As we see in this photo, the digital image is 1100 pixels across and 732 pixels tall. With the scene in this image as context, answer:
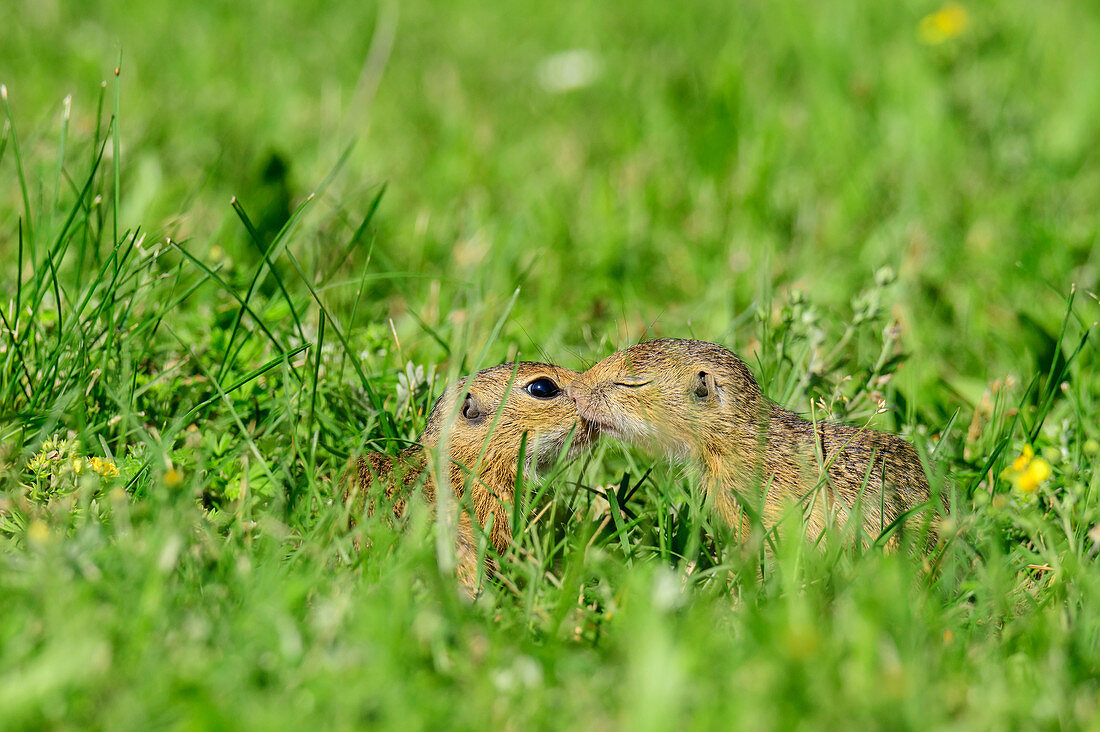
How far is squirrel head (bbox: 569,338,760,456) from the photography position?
149 inches

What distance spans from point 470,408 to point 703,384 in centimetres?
84

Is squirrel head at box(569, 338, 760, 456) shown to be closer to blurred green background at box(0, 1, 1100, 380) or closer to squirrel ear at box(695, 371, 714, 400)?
squirrel ear at box(695, 371, 714, 400)

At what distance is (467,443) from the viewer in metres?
3.93

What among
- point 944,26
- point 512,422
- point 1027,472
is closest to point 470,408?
point 512,422

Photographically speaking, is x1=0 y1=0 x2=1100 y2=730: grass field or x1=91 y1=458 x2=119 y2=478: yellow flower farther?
x1=91 y1=458 x2=119 y2=478: yellow flower

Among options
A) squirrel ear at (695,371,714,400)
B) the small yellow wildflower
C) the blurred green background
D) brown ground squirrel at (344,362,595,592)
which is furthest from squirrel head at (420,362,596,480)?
the small yellow wildflower

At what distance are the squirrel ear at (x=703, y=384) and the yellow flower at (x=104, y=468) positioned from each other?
1.92m

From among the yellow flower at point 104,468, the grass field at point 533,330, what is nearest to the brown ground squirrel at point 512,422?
the grass field at point 533,330

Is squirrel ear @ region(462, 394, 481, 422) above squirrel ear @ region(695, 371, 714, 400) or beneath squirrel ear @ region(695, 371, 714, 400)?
beneath

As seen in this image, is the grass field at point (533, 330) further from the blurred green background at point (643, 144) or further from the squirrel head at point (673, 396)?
the squirrel head at point (673, 396)

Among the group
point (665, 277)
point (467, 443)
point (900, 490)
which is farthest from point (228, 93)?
point (900, 490)

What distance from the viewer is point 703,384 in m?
3.85

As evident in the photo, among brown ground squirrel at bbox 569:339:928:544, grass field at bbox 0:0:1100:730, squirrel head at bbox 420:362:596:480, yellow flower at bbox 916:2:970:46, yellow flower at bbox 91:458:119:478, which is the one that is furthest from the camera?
yellow flower at bbox 916:2:970:46

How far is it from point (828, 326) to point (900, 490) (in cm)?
164
